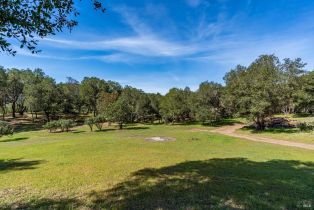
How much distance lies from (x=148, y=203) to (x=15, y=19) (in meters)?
6.30

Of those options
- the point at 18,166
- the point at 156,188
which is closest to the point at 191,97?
the point at 18,166

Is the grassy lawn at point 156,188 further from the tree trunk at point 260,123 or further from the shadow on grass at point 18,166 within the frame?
the tree trunk at point 260,123

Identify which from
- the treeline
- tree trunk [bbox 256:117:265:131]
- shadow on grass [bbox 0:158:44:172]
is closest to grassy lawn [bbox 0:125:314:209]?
shadow on grass [bbox 0:158:44:172]

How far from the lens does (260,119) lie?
38656 mm

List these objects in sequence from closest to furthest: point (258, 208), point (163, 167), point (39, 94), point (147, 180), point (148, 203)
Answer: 1. point (258, 208)
2. point (148, 203)
3. point (147, 180)
4. point (163, 167)
5. point (39, 94)

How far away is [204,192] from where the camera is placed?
746cm

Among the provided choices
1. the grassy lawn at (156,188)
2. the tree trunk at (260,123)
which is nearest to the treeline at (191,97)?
the tree trunk at (260,123)

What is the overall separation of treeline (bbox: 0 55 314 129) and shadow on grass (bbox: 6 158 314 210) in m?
26.6

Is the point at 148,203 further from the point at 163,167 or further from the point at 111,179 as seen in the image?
the point at 163,167

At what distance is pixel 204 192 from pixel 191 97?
51559mm

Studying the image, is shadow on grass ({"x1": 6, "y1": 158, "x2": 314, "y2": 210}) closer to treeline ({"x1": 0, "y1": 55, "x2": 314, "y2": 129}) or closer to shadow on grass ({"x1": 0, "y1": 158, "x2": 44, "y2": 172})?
shadow on grass ({"x1": 0, "y1": 158, "x2": 44, "y2": 172})

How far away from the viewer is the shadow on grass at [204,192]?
6.37m

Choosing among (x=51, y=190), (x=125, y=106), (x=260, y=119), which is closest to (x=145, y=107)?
(x=125, y=106)

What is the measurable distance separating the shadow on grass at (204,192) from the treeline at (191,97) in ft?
87.3
